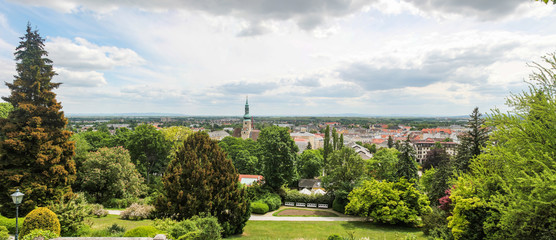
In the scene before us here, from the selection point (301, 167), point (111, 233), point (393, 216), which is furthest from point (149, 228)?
point (301, 167)

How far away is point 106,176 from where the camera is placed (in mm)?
22516

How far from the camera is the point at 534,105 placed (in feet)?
31.4

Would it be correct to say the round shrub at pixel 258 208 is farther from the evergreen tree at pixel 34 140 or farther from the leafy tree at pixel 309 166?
Result: the leafy tree at pixel 309 166

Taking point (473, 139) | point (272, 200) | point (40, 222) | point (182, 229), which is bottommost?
point (272, 200)

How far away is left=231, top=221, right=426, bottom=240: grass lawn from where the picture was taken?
17.0 m

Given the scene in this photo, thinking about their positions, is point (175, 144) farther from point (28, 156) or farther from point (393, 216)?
point (393, 216)

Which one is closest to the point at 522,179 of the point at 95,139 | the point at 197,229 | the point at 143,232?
the point at 197,229

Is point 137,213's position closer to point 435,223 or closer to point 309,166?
point 435,223

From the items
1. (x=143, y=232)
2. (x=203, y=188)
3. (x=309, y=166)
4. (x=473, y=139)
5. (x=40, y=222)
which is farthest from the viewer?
(x=309, y=166)

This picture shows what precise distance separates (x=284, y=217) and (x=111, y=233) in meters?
13.5

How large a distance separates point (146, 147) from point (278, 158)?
16.7 metres

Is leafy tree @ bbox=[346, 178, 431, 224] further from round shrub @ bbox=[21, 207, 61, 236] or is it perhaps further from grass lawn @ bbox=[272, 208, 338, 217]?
round shrub @ bbox=[21, 207, 61, 236]

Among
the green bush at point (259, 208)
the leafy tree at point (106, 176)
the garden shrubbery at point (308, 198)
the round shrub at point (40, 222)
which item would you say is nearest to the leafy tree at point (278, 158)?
the garden shrubbery at point (308, 198)

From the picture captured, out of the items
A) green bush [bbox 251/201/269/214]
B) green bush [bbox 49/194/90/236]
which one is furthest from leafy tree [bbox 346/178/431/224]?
green bush [bbox 49/194/90/236]
